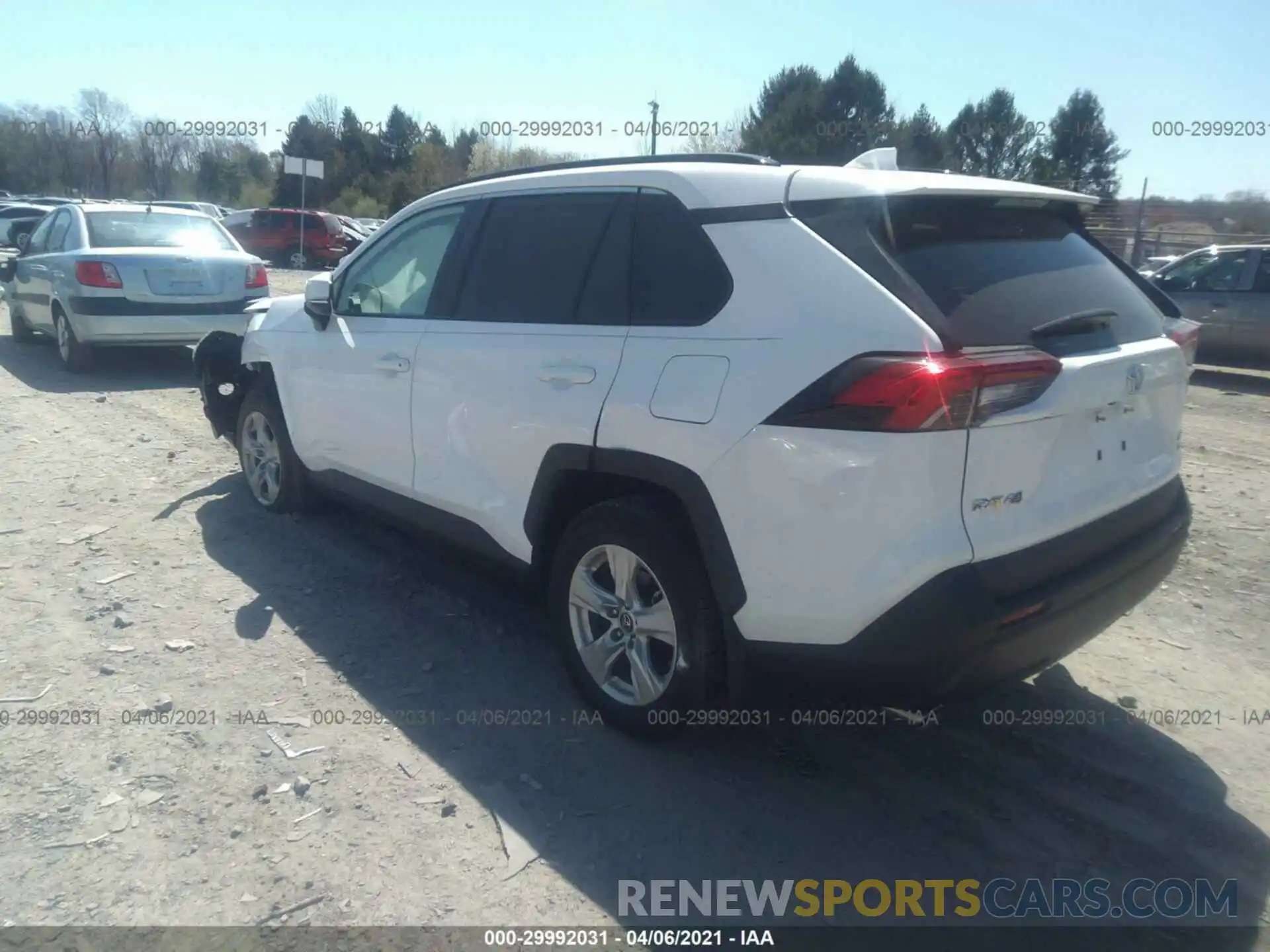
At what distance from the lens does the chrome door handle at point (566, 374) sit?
337 centimetres

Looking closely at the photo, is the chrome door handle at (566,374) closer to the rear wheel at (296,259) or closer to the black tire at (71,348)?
the black tire at (71,348)

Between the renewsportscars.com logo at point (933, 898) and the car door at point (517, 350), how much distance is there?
1.43 metres

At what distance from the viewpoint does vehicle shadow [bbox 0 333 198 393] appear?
9430 millimetres

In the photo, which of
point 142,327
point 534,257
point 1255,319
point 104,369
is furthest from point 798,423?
point 1255,319

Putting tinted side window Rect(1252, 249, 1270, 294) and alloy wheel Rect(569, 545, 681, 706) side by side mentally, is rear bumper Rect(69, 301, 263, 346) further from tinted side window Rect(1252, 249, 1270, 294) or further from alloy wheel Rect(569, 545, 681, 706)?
tinted side window Rect(1252, 249, 1270, 294)

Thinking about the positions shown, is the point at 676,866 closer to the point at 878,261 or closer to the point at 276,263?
the point at 878,261

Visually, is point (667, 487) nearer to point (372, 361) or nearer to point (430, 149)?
point (372, 361)

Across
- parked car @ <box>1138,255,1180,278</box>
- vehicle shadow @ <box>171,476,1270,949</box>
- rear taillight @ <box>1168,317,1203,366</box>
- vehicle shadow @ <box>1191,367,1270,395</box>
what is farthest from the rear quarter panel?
parked car @ <box>1138,255,1180,278</box>

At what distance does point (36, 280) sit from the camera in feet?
34.3

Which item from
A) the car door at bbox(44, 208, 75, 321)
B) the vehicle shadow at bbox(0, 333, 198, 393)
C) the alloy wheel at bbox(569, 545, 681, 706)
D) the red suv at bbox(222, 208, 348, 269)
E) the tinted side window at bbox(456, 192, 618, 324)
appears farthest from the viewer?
the red suv at bbox(222, 208, 348, 269)

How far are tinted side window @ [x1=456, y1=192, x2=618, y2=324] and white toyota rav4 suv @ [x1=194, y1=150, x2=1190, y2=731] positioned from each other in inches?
0.5

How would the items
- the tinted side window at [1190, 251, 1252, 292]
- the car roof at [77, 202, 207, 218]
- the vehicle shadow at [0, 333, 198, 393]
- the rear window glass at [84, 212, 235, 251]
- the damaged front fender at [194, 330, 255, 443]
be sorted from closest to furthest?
the damaged front fender at [194, 330, 255, 443]
the vehicle shadow at [0, 333, 198, 393]
the rear window glass at [84, 212, 235, 251]
the car roof at [77, 202, 207, 218]
the tinted side window at [1190, 251, 1252, 292]

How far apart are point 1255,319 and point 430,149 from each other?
35095mm

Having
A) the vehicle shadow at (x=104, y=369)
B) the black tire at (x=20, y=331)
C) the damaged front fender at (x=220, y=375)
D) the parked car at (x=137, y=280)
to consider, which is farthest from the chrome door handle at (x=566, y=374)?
the black tire at (x=20, y=331)
